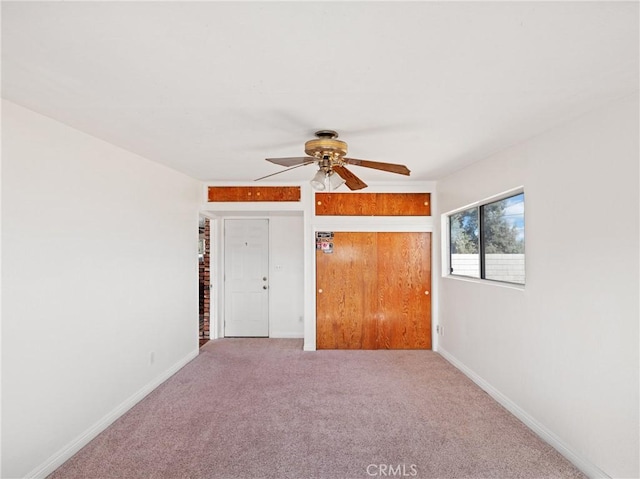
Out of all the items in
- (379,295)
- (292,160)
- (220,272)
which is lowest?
(379,295)

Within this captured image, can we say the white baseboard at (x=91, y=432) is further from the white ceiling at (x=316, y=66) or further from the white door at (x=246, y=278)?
the white ceiling at (x=316, y=66)

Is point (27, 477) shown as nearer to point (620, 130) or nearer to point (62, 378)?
point (62, 378)

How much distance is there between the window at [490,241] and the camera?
313cm

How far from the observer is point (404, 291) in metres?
4.86

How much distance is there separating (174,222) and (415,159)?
271 centimetres

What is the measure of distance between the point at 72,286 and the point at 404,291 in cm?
379

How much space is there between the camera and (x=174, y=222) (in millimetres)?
3967

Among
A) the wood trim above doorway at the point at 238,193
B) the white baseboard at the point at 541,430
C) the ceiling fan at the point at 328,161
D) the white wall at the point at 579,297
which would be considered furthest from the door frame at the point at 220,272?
the white wall at the point at 579,297

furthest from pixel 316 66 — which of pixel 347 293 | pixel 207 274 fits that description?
pixel 207 274

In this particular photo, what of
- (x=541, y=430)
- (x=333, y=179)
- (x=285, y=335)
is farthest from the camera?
(x=285, y=335)

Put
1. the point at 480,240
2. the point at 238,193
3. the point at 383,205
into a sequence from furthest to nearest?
the point at 383,205, the point at 238,193, the point at 480,240

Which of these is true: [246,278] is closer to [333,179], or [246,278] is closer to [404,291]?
[404,291]

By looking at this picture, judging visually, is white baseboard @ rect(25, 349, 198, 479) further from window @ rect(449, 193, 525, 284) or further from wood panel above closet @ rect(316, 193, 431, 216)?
window @ rect(449, 193, 525, 284)

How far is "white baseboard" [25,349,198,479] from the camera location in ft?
7.24
